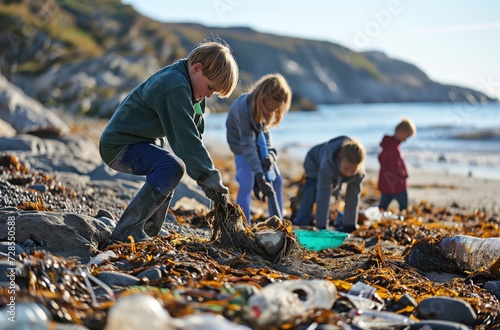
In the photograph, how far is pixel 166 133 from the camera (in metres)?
4.18

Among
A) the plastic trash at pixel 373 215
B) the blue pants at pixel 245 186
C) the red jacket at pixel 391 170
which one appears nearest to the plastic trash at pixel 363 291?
the blue pants at pixel 245 186

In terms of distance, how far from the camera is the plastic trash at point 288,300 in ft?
8.18

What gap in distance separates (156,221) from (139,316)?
250 centimetres

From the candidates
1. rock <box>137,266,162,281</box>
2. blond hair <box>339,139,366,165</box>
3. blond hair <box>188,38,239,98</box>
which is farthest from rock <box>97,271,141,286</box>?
blond hair <box>339,139,366,165</box>

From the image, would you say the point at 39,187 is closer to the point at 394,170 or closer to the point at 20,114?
the point at 394,170

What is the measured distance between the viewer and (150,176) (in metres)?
4.27

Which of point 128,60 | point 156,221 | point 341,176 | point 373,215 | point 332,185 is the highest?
point 128,60

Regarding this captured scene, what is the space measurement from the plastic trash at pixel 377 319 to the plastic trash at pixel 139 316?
1.03 metres

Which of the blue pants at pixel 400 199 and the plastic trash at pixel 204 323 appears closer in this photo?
the plastic trash at pixel 204 323

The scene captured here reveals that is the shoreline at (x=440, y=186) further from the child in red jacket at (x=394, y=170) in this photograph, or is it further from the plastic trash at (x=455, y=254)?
the plastic trash at (x=455, y=254)

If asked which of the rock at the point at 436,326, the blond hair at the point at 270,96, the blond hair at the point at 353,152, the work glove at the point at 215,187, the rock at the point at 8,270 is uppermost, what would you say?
the blond hair at the point at 270,96

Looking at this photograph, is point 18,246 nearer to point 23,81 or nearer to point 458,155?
point 458,155

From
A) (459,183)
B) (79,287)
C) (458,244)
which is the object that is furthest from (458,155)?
(79,287)

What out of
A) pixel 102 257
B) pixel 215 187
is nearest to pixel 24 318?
pixel 102 257
